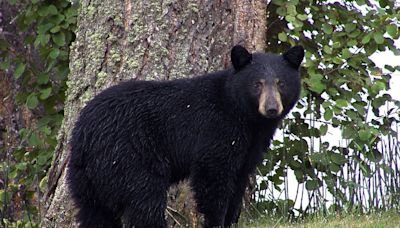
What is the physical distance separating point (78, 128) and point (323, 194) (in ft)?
8.54

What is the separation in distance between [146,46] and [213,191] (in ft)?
4.48

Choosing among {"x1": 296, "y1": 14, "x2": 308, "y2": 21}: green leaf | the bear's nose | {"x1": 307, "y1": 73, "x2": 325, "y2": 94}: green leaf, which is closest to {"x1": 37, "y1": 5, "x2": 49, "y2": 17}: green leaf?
{"x1": 296, "y1": 14, "x2": 308, "y2": 21}: green leaf

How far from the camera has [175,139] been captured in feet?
23.7

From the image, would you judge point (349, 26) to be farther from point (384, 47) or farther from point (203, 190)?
point (203, 190)

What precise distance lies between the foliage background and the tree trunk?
610 mm

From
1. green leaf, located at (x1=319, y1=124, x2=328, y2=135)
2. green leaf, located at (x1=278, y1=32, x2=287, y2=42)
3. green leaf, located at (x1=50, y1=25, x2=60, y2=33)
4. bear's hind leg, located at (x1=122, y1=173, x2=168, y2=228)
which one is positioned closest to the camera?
bear's hind leg, located at (x1=122, y1=173, x2=168, y2=228)

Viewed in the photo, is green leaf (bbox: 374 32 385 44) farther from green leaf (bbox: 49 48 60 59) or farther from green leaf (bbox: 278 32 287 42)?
green leaf (bbox: 49 48 60 59)

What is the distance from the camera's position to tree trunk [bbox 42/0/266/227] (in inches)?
310

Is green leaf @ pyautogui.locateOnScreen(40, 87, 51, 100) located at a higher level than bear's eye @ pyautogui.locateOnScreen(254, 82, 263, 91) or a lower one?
higher

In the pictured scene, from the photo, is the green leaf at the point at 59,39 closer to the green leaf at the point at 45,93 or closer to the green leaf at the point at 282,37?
the green leaf at the point at 45,93

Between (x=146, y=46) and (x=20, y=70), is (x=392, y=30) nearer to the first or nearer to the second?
(x=146, y=46)

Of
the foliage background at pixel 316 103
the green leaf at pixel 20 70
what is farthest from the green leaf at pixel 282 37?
the green leaf at pixel 20 70

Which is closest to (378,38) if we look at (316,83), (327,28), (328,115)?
(327,28)

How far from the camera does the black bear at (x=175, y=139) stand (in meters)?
7.04
